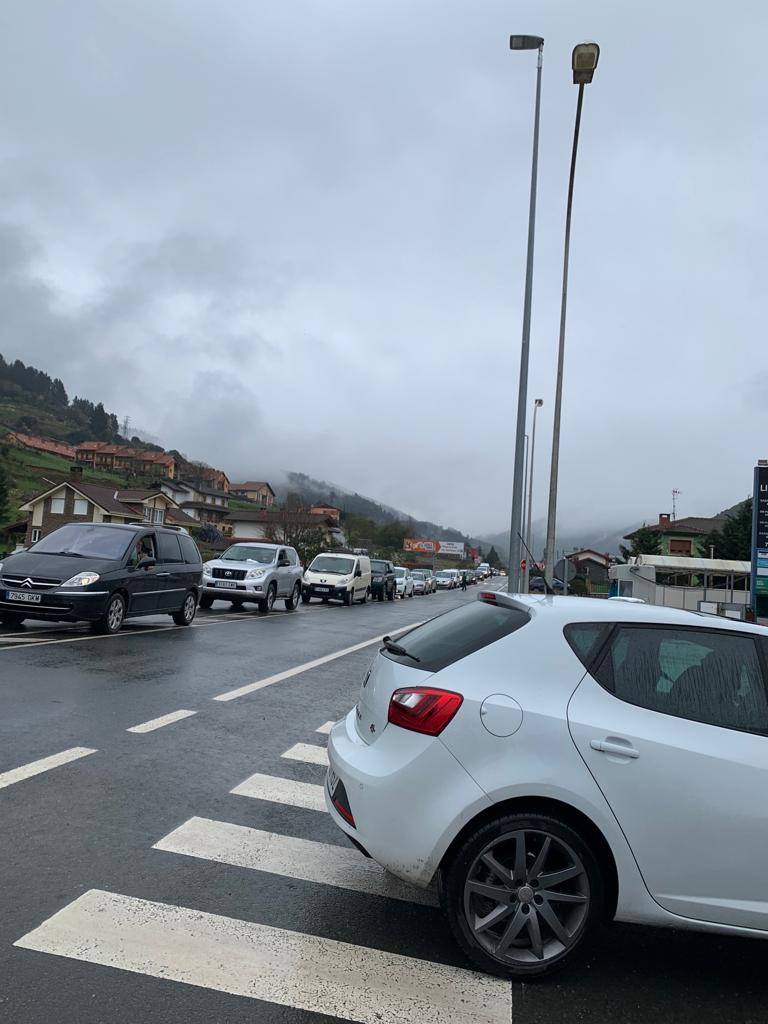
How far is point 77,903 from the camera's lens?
3.48 meters

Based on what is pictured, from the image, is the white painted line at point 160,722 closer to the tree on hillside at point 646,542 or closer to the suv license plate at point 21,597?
the suv license plate at point 21,597

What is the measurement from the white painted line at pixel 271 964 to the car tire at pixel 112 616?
9020 mm

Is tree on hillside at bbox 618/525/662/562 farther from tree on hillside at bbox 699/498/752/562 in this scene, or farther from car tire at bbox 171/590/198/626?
car tire at bbox 171/590/198/626

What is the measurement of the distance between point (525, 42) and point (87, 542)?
14504 mm

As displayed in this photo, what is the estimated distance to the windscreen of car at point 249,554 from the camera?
834 inches

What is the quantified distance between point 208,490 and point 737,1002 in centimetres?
14182

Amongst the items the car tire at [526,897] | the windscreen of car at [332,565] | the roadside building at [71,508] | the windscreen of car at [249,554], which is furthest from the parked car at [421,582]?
the car tire at [526,897]

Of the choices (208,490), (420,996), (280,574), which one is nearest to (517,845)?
(420,996)

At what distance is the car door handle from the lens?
10.4ft

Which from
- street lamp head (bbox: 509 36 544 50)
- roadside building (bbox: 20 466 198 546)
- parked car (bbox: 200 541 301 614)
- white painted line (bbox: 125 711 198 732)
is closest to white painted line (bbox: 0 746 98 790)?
white painted line (bbox: 125 711 198 732)

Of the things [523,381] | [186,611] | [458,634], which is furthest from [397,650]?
[523,381]

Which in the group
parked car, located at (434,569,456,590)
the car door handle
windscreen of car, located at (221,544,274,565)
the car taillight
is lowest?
parked car, located at (434,569,456,590)

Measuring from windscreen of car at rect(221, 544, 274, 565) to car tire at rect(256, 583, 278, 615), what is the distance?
0.78 meters

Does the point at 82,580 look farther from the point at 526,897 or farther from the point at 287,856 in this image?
the point at 526,897
